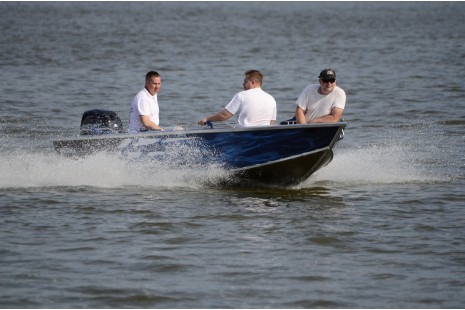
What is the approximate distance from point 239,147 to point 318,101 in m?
1.21

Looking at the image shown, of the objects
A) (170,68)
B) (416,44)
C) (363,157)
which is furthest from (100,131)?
(416,44)

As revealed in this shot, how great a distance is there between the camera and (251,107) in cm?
1295

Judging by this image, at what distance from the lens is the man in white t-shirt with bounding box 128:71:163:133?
13.3 meters

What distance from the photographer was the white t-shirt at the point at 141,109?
13289 millimetres

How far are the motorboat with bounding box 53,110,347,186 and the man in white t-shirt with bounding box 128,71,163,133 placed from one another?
229mm

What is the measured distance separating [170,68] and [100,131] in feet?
65.8

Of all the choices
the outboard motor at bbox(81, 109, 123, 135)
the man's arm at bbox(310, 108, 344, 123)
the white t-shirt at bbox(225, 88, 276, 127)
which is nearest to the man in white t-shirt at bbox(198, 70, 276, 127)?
the white t-shirt at bbox(225, 88, 276, 127)

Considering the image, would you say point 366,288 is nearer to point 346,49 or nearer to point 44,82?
point 44,82

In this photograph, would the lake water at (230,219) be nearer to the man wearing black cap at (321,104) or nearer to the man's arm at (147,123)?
the man's arm at (147,123)

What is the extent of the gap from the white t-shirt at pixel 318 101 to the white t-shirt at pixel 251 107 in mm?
482

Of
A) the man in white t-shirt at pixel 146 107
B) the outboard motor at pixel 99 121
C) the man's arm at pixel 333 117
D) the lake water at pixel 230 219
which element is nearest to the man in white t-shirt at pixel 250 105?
the man's arm at pixel 333 117

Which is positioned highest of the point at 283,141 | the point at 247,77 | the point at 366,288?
the point at 247,77

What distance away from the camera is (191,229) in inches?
438

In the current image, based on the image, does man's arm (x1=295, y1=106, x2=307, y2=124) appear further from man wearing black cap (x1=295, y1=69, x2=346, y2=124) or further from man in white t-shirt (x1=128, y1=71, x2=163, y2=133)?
man in white t-shirt (x1=128, y1=71, x2=163, y2=133)
